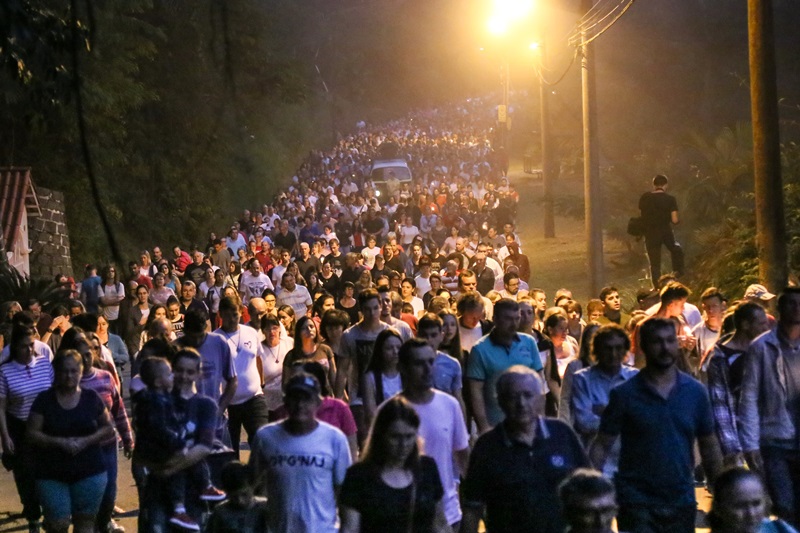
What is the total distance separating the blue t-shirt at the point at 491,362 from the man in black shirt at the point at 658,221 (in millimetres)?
9618

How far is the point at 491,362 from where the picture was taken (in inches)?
353

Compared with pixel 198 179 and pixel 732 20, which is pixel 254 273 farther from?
pixel 198 179

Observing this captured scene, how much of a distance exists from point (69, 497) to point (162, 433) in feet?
3.14

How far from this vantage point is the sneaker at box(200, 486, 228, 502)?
812 cm

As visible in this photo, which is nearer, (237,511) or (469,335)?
(237,511)

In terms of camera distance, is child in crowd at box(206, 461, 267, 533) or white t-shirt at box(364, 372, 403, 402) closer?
child in crowd at box(206, 461, 267, 533)

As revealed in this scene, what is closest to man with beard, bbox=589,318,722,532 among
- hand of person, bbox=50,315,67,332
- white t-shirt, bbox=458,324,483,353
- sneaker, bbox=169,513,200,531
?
sneaker, bbox=169,513,200,531

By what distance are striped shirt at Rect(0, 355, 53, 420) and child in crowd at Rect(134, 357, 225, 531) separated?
2460 millimetres

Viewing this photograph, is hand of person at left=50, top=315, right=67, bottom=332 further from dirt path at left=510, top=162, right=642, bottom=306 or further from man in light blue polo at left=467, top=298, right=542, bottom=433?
dirt path at left=510, top=162, right=642, bottom=306

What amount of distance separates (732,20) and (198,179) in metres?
19.5

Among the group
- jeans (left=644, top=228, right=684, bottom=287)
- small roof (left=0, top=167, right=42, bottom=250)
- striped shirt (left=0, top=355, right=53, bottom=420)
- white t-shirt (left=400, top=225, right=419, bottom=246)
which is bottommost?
striped shirt (left=0, top=355, right=53, bottom=420)

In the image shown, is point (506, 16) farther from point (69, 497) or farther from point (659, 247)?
point (69, 497)

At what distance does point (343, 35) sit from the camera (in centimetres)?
10094

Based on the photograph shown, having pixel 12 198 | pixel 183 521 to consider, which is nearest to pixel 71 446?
pixel 183 521
